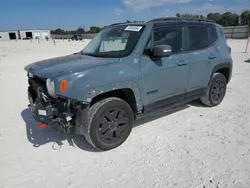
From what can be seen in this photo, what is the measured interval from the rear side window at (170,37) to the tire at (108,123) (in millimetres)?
1295

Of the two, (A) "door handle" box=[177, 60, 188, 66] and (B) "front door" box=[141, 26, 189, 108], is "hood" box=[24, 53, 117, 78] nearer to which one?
(B) "front door" box=[141, 26, 189, 108]

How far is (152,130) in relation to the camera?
13.3 feet

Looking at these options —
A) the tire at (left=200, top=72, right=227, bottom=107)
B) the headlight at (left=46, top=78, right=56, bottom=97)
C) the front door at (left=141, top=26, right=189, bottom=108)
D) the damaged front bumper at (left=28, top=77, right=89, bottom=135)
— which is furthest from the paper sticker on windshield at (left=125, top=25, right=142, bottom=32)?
the tire at (left=200, top=72, right=227, bottom=107)

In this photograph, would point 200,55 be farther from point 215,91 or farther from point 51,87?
point 51,87

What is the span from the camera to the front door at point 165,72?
11.8 feet

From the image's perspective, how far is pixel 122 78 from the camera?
3.24 m

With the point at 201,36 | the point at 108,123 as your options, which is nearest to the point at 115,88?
the point at 108,123

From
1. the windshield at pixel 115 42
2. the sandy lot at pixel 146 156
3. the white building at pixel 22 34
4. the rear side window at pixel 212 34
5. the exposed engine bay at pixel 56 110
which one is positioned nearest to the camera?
the sandy lot at pixel 146 156

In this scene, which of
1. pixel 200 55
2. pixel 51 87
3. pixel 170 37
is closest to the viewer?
pixel 51 87

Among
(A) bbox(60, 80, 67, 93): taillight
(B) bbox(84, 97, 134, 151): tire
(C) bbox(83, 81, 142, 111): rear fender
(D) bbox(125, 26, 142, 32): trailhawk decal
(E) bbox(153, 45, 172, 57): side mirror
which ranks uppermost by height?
(D) bbox(125, 26, 142, 32): trailhawk decal

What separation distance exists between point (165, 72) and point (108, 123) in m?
1.37

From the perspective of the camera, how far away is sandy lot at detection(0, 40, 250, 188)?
108 inches

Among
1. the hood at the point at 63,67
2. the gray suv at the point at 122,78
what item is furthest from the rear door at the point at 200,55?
the hood at the point at 63,67

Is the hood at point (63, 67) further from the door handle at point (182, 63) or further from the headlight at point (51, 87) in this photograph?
the door handle at point (182, 63)
